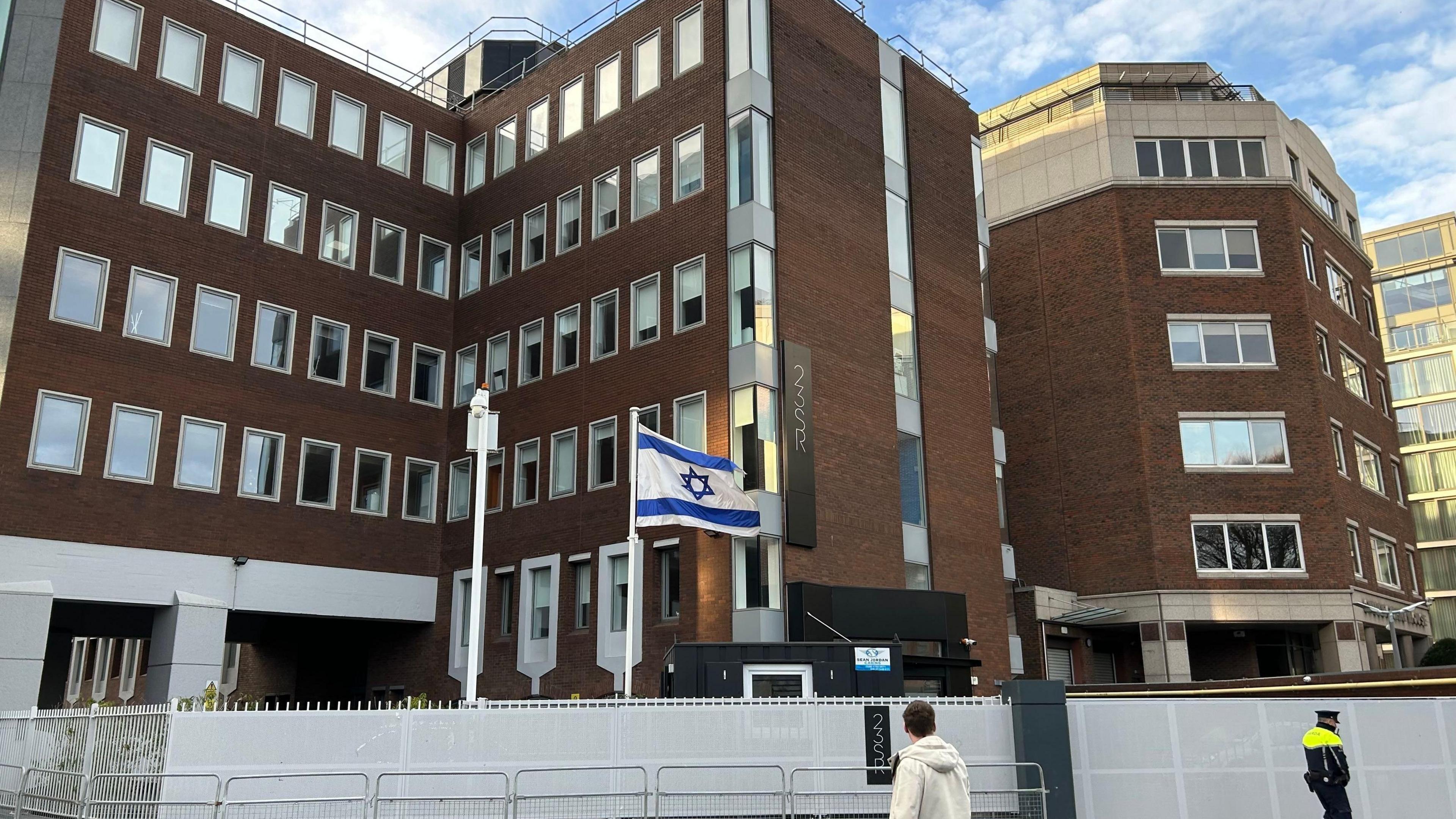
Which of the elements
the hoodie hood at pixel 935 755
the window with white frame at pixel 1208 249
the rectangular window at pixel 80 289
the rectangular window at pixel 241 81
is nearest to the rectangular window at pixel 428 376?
the rectangular window at pixel 241 81

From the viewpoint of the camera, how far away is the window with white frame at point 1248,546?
1628 inches

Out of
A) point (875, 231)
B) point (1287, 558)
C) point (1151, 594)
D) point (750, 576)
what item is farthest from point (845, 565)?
point (1287, 558)

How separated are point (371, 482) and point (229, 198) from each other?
8.80m

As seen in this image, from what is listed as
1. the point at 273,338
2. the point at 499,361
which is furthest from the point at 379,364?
the point at 499,361

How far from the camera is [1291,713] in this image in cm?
1852

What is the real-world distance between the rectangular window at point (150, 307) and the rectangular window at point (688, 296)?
13198 millimetres

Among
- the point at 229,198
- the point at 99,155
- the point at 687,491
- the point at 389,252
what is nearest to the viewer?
the point at 687,491

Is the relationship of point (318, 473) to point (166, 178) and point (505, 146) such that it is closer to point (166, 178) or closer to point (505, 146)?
point (166, 178)

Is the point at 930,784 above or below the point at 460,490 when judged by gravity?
below

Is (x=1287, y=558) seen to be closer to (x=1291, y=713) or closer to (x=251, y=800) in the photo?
(x=1291, y=713)

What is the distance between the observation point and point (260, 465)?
33.5 m

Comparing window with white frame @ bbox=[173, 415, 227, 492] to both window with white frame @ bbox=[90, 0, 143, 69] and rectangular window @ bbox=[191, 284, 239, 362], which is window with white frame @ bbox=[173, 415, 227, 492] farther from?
window with white frame @ bbox=[90, 0, 143, 69]

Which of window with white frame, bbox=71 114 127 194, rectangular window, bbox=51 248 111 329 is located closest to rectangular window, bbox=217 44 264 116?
window with white frame, bbox=71 114 127 194

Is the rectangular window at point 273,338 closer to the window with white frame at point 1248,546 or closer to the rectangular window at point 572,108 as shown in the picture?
the rectangular window at point 572,108
